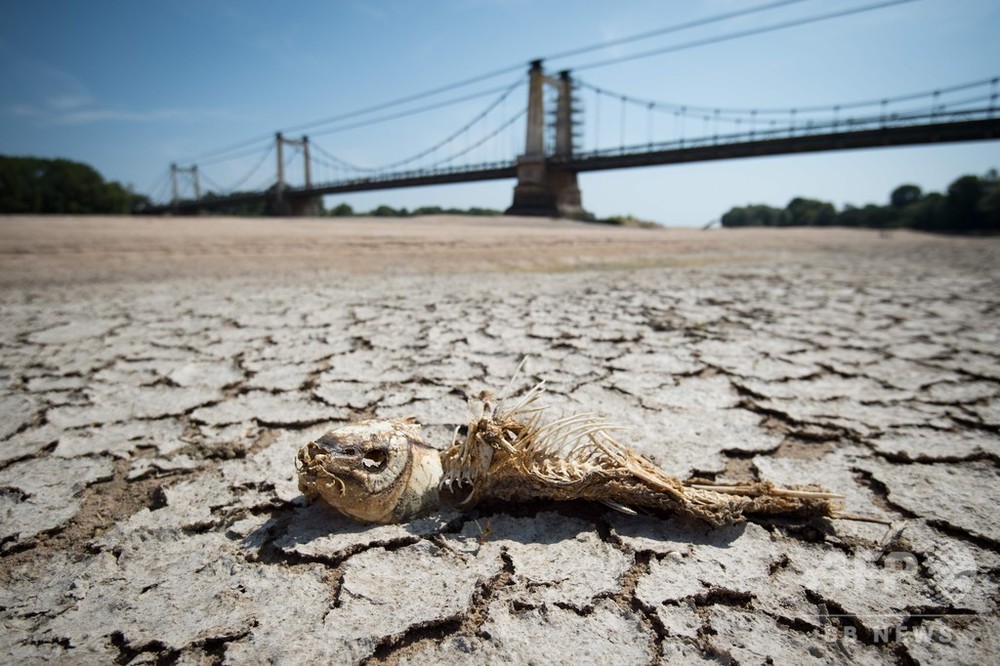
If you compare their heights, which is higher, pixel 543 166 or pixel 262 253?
pixel 543 166

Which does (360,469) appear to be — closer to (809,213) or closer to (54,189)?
(809,213)

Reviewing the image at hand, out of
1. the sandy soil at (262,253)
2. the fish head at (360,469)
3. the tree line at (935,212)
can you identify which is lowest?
the fish head at (360,469)

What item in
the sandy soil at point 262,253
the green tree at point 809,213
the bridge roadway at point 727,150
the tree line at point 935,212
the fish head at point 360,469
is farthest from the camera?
the green tree at point 809,213

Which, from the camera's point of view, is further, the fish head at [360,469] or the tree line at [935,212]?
the tree line at [935,212]

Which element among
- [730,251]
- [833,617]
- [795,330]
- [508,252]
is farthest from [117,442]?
[730,251]

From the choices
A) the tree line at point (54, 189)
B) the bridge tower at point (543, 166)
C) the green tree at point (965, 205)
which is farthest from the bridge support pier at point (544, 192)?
the tree line at point (54, 189)

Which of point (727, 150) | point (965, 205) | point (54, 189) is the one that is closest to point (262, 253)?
point (727, 150)

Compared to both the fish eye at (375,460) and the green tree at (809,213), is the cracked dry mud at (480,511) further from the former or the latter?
the green tree at (809,213)
